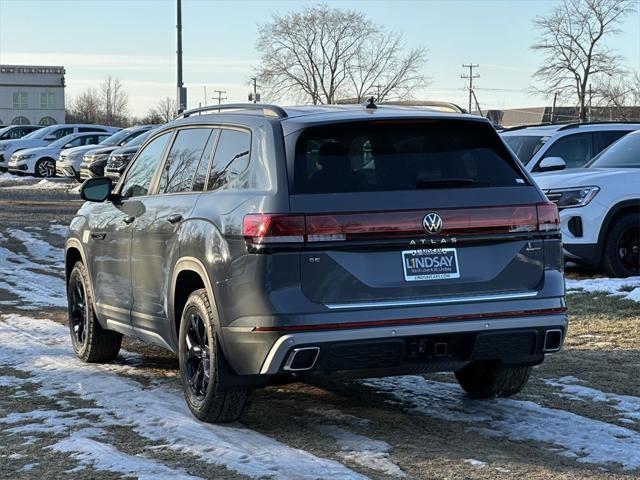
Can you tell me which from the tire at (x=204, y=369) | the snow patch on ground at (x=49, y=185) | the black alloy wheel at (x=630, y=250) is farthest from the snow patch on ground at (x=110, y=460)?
the snow patch on ground at (x=49, y=185)

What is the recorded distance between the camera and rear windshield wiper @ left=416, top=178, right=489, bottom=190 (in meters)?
5.64

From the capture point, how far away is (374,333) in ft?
17.5

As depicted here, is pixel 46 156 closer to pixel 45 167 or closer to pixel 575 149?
pixel 45 167

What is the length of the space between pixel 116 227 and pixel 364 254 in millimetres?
2570

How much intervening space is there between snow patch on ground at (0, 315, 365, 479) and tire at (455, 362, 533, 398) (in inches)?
64.0

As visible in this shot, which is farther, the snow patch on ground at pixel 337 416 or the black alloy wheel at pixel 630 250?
the black alloy wheel at pixel 630 250

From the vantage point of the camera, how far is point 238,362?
18.1 feet

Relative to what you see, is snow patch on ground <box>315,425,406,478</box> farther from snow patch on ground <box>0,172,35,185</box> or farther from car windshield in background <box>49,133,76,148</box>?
car windshield in background <box>49,133,76,148</box>

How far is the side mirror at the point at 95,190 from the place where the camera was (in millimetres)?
7574

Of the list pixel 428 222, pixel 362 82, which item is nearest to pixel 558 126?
pixel 428 222

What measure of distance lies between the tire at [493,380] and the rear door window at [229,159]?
1878 millimetres

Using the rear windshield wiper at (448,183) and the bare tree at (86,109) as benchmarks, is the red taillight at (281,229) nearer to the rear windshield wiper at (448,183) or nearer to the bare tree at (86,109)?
the rear windshield wiper at (448,183)

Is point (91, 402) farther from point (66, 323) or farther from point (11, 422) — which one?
point (66, 323)

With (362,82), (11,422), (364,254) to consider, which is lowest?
(11,422)
